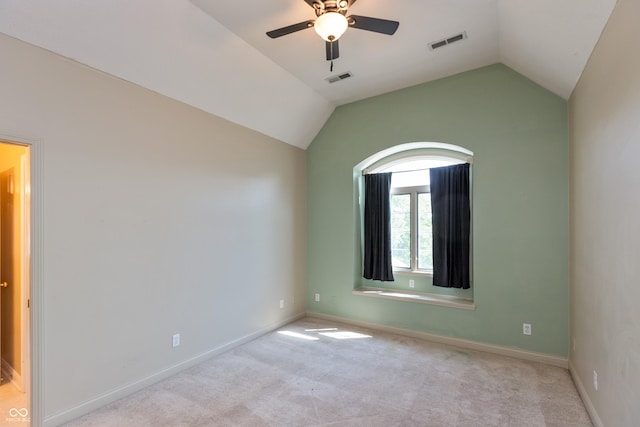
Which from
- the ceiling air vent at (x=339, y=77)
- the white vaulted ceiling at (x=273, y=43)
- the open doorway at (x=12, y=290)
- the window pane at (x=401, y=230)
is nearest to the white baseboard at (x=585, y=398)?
the window pane at (x=401, y=230)

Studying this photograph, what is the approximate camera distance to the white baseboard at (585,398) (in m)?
2.18

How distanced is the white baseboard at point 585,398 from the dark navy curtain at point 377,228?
2.21m

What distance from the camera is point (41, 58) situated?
2189 millimetres

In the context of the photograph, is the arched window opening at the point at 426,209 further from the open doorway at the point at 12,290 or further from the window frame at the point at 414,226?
the open doorway at the point at 12,290

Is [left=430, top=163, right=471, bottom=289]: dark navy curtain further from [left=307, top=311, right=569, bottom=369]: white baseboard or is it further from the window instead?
[left=307, top=311, right=569, bottom=369]: white baseboard

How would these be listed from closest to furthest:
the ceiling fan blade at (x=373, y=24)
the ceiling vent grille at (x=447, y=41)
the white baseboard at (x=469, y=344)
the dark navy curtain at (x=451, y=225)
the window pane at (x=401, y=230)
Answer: the ceiling fan blade at (x=373, y=24)
the ceiling vent grille at (x=447, y=41)
the white baseboard at (x=469, y=344)
the dark navy curtain at (x=451, y=225)
the window pane at (x=401, y=230)

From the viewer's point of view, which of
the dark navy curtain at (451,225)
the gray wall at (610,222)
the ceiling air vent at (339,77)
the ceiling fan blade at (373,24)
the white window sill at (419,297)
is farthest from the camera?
the dark navy curtain at (451,225)

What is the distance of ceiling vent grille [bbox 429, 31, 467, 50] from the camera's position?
9.64 ft

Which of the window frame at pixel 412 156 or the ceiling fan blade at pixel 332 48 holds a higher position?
the ceiling fan blade at pixel 332 48

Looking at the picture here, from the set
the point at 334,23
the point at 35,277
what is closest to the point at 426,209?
the point at 334,23

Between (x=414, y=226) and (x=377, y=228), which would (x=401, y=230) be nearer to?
(x=414, y=226)

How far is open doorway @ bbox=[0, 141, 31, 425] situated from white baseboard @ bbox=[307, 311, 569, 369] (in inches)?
137

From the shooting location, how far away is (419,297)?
4.11 m

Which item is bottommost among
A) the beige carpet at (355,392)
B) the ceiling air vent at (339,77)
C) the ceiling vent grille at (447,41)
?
the beige carpet at (355,392)
